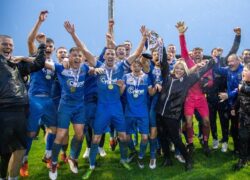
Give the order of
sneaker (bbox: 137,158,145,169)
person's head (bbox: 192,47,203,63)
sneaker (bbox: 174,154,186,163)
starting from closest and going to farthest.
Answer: sneaker (bbox: 137,158,145,169) < sneaker (bbox: 174,154,186,163) < person's head (bbox: 192,47,203,63)

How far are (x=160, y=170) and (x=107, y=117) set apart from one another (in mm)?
1773

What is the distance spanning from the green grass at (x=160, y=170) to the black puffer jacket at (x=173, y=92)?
128 cm

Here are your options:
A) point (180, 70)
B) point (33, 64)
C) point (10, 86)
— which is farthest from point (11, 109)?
point (180, 70)

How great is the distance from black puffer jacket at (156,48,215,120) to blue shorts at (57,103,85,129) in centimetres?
182

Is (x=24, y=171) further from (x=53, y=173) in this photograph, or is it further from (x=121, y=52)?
(x=121, y=52)

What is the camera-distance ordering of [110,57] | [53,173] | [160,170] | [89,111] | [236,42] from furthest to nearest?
[236,42]
[89,111]
[160,170]
[110,57]
[53,173]

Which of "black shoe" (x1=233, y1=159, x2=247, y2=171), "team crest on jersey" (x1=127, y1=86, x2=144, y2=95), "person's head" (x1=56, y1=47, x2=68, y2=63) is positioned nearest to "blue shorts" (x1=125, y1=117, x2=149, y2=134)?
"team crest on jersey" (x1=127, y1=86, x2=144, y2=95)

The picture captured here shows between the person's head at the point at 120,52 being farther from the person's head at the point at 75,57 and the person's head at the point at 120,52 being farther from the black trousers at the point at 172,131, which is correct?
the black trousers at the point at 172,131

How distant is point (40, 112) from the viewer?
6.93 metres

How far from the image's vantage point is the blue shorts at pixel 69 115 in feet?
22.7

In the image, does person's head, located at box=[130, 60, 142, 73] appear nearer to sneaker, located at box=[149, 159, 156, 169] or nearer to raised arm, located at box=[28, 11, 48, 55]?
sneaker, located at box=[149, 159, 156, 169]

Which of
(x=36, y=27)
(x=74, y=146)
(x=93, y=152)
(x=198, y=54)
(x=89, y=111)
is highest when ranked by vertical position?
(x=36, y=27)

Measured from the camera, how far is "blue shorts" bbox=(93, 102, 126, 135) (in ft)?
23.2

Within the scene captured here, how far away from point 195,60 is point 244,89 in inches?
82.5
